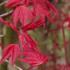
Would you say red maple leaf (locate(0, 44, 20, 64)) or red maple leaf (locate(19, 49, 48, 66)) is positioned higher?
red maple leaf (locate(0, 44, 20, 64))

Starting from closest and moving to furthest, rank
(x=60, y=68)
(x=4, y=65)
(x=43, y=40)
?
(x=60, y=68), (x=4, y=65), (x=43, y=40)

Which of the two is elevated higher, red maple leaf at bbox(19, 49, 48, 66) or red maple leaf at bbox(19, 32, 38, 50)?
red maple leaf at bbox(19, 32, 38, 50)

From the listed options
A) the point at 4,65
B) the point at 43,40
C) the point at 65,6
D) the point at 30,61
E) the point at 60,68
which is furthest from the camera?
the point at 65,6

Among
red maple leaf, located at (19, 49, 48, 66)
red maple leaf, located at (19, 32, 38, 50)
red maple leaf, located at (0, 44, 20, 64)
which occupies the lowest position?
red maple leaf, located at (19, 49, 48, 66)

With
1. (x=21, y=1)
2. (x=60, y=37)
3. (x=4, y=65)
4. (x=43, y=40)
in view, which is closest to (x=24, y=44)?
(x=21, y=1)

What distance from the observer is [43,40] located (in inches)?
59.6

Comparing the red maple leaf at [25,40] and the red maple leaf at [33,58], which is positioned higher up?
the red maple leaf at [25,40]

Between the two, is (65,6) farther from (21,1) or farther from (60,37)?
(21,1)

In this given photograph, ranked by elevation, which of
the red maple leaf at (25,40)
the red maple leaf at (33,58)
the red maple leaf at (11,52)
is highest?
the red maple leaf at (25,40)

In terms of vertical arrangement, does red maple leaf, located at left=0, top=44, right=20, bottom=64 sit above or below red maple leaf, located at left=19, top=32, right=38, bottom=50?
below

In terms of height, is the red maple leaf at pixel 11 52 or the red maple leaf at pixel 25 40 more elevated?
the red maple leaf at pixel 25 40

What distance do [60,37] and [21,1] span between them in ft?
3.22

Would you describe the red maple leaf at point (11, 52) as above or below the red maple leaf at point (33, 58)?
above

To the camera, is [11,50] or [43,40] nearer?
[11,50]
